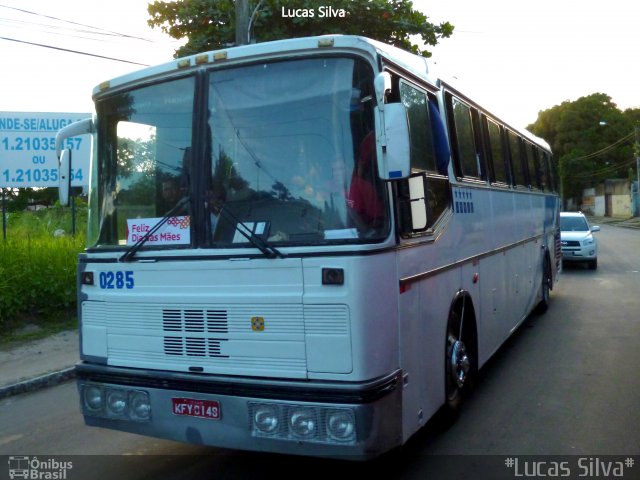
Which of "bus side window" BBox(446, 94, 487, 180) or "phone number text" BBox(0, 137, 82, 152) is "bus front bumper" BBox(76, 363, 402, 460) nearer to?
"bus side window" BBox(446, 94, 487, 180)

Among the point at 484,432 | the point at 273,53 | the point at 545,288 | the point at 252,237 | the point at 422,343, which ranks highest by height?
the point at 273,53

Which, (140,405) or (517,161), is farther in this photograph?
(517,161)

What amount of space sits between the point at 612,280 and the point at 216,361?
14.9 metres

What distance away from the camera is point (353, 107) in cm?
438

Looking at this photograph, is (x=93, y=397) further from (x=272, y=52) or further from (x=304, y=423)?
(x=272, y=52)

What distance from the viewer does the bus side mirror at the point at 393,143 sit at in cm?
411

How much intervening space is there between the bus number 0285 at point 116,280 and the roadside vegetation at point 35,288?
19.2ft

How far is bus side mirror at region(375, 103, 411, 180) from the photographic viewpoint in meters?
4.11

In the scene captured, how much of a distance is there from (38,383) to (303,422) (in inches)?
203

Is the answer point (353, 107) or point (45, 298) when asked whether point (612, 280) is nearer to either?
point (45, 298)

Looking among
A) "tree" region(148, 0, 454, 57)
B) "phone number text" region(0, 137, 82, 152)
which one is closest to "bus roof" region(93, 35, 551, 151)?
Answer: "phone number text" region(0, 137, 82, 152)

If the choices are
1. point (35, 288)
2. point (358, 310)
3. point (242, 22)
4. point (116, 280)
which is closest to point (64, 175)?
point (116, 280)

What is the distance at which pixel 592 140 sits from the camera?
73.6 metres

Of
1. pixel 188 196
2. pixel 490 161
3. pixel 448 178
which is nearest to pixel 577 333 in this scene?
pixel 490 161
